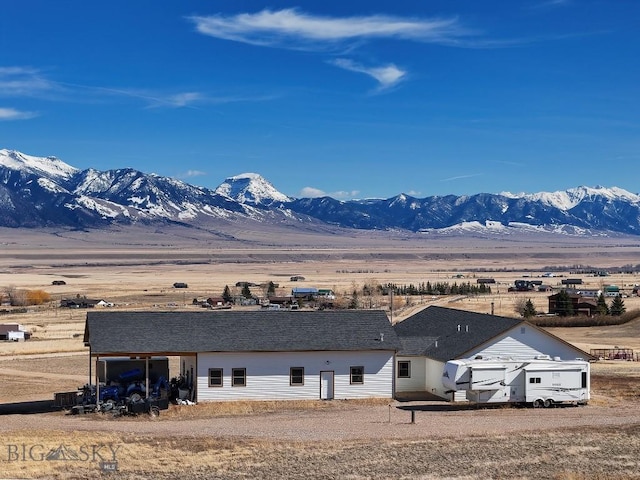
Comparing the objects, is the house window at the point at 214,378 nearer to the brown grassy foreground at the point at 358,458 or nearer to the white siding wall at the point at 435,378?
the brown grassy foreground at the point at 358,458

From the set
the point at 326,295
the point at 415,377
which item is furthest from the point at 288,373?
the point at 326,295

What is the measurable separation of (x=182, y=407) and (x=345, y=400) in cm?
701

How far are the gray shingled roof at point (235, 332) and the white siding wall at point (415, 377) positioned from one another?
8.47ft

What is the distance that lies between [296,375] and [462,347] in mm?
7308

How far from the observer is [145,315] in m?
40.4

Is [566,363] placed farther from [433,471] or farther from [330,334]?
[433,471]

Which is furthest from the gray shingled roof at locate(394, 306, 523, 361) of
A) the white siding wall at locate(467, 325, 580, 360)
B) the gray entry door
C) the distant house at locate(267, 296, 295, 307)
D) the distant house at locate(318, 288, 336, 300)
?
the distant house at locate(318, 288, 336, 300)

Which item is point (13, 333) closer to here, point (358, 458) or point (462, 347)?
point (462, 347)

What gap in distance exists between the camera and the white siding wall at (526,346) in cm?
4078

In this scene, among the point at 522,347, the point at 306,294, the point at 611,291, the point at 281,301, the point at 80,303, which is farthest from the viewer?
the point at 611,291

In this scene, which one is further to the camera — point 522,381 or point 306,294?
point 306,294

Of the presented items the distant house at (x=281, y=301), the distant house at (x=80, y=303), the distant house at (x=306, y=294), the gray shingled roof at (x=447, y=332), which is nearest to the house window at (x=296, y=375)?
the gray shingled roof at (x=447, y=332)

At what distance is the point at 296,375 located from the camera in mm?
39812

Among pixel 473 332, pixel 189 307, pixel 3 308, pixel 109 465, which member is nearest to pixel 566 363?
pixel 473 332
